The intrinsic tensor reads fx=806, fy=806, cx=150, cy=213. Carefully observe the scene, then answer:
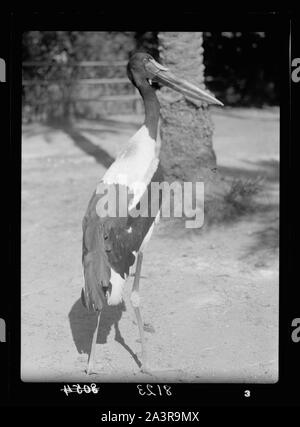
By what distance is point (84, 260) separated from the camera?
4711 mm

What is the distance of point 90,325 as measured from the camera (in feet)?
18.5

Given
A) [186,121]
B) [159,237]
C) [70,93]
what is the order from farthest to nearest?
[70,93] → [186,121] → [159,237]

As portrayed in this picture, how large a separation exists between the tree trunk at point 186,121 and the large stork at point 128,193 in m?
3.04

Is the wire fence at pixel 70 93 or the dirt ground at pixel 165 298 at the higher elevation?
the wire fence at pixel 70 93

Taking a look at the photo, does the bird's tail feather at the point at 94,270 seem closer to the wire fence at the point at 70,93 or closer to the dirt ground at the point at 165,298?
the dirt ground at the point at 165,298

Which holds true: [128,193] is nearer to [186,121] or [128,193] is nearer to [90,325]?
[90,325]

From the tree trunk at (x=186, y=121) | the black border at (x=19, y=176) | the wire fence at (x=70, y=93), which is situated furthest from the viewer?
the wire fence at (x=70, y=93)

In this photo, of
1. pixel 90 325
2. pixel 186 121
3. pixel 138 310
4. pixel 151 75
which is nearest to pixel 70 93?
pixel 186 121

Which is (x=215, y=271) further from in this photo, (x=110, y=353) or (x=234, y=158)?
(x=234, y=158)

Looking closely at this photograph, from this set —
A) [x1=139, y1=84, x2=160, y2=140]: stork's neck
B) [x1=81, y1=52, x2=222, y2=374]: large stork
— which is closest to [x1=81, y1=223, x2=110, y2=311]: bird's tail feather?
[x1=81, y1=52, x2=222, y2=374]: large stork

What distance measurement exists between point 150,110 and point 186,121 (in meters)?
3.38

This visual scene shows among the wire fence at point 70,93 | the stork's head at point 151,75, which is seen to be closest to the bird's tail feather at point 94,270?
the stork's head at point 151,75

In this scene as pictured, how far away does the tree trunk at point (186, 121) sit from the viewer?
8016mm

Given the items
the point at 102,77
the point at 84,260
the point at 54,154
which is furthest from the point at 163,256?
the point at 102,77
